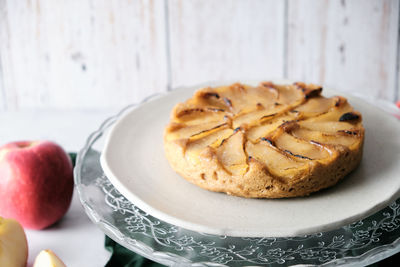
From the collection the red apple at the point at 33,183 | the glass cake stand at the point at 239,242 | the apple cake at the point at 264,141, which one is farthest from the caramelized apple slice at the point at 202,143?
the red apple at the point at 33,183

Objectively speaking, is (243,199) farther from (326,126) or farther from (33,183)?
(33,183)

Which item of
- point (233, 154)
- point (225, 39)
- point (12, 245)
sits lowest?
point (12, 245)

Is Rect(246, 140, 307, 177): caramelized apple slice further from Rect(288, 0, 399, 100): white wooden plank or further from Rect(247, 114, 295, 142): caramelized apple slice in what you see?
Rect(288, 0, 399, 100): white wooden plank

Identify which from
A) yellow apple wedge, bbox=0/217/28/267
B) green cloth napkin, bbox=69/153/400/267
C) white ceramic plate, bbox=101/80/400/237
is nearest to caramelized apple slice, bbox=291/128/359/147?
white ceramic plate, bbox=101/80/400/237

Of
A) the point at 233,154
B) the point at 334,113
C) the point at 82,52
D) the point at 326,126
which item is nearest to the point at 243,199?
the point at 233,154

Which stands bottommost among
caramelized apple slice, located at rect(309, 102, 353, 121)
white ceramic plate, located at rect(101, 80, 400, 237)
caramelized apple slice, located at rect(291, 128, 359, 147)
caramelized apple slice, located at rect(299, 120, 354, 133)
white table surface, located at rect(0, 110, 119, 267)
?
white table surface, located at rect(0, 110, 119, 267)

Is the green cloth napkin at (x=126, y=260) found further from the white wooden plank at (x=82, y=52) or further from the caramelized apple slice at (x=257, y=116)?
the white wooden plank at (x=82, y=52)
